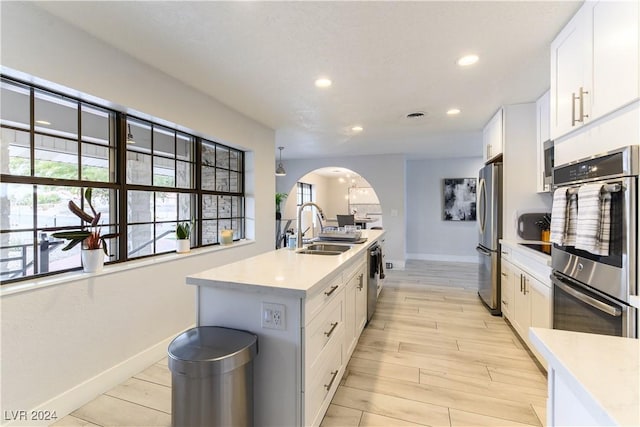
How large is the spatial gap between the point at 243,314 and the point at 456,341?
2214 mm

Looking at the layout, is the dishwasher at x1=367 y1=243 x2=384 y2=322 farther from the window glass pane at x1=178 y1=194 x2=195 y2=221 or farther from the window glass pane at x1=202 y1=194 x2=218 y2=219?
the window glass pane at x1=178 y1=194 x2=195 y2=221

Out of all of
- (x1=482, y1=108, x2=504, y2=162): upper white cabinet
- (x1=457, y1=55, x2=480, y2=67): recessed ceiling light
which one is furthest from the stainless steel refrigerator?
(x1=457, y1=55, x2=480, y2=67): recessed ceiling light

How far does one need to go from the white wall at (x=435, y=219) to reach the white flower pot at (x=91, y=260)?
6.37 meters

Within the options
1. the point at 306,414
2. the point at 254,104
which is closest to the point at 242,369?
the point at 306,414

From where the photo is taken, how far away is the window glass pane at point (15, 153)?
67.1 inches

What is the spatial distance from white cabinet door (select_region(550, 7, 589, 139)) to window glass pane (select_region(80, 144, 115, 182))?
325cm

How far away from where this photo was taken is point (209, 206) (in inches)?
138

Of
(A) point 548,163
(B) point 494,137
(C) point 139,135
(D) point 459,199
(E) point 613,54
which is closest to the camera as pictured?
(E) point 613,54

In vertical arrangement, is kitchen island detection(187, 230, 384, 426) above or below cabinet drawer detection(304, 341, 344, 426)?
above

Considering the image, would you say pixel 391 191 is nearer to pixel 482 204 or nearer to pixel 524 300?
pixel 482 204

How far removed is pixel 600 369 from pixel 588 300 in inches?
48.3

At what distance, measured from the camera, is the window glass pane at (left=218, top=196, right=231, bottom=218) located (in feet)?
12.0

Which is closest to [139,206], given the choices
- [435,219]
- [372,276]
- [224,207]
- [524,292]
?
[224,207]

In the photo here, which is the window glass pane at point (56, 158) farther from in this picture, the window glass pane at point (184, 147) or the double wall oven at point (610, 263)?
the double wall oven at point (610, 263)
